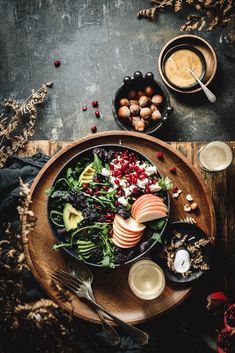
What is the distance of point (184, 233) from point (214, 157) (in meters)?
0.57

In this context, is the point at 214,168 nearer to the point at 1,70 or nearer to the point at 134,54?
the point at 134,54

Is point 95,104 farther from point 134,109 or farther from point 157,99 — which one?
point 157,99

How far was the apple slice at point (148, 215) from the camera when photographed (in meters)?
2.24

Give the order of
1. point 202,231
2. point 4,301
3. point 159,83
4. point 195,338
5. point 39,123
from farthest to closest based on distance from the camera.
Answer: point 39,123 < point 159,83 < point 195,338 < point 202,231 < point 4,301

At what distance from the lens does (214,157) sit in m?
2.64

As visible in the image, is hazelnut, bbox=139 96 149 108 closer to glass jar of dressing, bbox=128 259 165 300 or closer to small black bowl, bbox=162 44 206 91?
small black bowl, bbox=162 44 206 91

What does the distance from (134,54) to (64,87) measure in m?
0.60

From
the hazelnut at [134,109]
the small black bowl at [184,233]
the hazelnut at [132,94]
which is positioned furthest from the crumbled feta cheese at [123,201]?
the hazelnut at [132,94]

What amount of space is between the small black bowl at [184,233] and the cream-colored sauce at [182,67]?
1.12 m

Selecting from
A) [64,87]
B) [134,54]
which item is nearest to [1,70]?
[64,87]

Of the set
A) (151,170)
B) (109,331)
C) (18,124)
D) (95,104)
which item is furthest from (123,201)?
(18,124)

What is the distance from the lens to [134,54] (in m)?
3.11

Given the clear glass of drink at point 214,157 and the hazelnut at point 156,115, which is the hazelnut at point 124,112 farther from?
the clear glass of drink at point 214,157

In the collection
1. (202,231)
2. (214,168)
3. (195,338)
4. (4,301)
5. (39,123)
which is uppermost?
(39,123)
